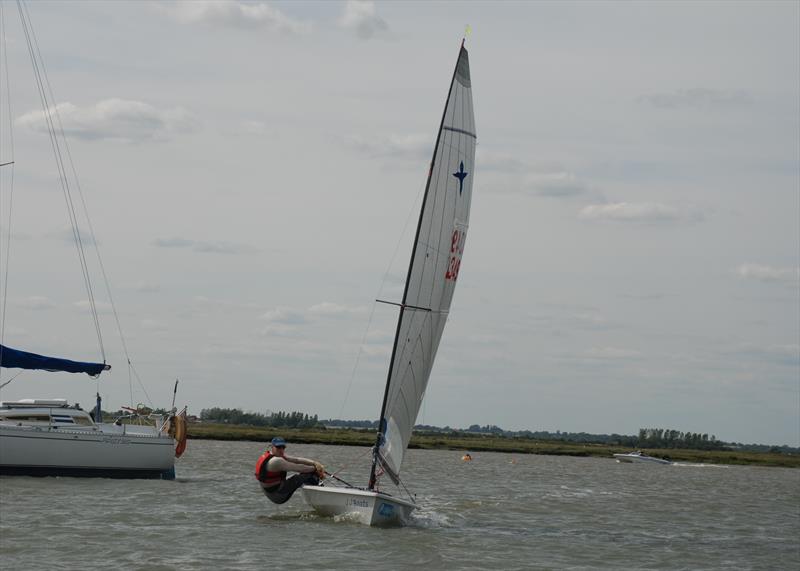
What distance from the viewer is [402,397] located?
27797mm

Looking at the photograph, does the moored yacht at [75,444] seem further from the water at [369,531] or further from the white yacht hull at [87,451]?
the water at [369,531]

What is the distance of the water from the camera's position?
75.7ft

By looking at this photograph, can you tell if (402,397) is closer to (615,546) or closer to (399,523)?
(399,523)

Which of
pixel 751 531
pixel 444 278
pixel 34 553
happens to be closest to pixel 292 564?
pixel 34 553

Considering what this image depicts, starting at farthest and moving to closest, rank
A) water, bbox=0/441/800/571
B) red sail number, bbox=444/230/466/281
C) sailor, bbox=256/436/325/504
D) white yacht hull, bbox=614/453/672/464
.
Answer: white yacht hull, bbox=614/453/672/464 → sailor, bbox=256/436/325/504 → red sail number, bbox=444/230/466/281 → water, bbox=0/441/800/571

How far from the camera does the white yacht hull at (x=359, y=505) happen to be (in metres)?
26.3

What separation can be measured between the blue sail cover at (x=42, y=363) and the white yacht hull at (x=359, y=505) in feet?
51.2

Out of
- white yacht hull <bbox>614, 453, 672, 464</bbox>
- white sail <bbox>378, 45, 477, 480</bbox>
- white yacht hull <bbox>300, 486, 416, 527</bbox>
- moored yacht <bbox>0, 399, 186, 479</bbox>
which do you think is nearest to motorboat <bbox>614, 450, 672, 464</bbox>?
white yacht hull <bbox>614, 453, 672, 464</bbox>

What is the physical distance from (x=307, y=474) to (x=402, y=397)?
3076 mm

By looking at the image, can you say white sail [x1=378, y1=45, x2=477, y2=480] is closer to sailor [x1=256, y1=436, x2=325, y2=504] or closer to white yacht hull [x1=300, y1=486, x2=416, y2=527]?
white yacht hull [x1=300, y1=486, x2=416, y2=527]

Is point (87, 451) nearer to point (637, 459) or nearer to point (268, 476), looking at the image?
point (268, 476)

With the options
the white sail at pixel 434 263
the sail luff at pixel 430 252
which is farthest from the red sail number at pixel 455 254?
the sail luff at pixel 430 252

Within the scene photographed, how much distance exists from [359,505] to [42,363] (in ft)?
57.7

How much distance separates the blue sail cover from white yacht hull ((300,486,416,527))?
15.6 meters
